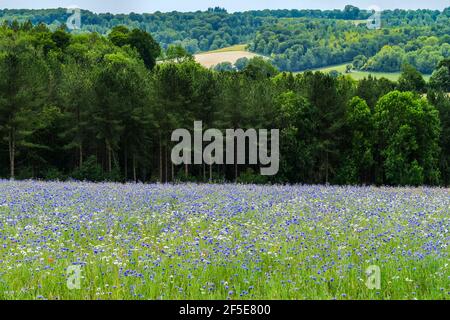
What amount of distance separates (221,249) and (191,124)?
50.6 metres

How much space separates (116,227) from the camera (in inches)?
Result: 446

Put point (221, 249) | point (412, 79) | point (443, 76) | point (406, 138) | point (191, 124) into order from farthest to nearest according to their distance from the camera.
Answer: point (443, 76)
point (412, 79)
point (406, 138)
point (191, 124)
point (221, 249)

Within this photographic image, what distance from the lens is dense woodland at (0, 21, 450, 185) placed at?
5406 cm

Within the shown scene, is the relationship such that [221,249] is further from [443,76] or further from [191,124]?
[443,76]

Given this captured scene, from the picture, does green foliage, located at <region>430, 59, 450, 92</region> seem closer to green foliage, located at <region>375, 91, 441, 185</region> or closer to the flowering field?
green foliage, located at <region>375, 91, 441, 185</region>

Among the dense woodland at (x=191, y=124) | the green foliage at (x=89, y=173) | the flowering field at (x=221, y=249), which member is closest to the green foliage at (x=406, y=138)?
the dense woodland at (x=191, y=124)

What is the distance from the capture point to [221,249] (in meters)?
9.39

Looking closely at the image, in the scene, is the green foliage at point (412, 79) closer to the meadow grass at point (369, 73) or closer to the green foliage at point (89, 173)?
the meadow grass at point (369, 73)

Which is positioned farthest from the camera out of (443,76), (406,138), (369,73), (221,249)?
(369,73)

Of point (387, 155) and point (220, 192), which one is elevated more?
point (220, 192)

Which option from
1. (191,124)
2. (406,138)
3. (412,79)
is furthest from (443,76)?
(191,124)
